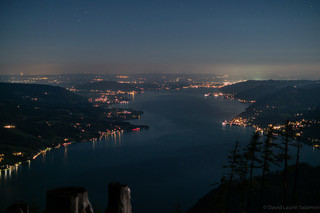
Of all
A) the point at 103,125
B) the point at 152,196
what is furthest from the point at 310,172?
the point at 103,125

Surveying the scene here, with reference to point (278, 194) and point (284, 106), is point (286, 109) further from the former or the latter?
point (278, 194)

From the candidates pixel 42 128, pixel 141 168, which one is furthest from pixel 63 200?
pixel 42 128

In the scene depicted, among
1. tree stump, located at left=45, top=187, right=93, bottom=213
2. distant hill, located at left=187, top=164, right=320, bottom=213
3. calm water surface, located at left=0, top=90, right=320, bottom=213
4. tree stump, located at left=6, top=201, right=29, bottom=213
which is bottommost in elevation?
calm water surface, located at left=0, top=90, right=320, bottom=213

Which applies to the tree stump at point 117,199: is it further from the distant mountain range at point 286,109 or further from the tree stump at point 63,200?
the distant mountain range at point 286,109

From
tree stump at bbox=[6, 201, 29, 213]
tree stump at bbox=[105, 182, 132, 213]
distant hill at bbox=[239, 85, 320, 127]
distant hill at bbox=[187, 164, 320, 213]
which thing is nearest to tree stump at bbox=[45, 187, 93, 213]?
tree stump at bbox=[105, 182, 132, 213]

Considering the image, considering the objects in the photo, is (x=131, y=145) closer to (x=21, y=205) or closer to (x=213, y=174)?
(x=213, y=174)

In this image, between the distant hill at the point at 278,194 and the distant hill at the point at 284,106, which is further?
the distant hill at the point at 284,106

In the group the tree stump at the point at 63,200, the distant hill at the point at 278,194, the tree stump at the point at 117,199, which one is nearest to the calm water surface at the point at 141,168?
the distant hill at the point at 278,194

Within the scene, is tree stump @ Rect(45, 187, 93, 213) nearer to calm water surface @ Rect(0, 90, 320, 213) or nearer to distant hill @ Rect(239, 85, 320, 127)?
calm water surface @ Rect(0, 90, 320, 213)

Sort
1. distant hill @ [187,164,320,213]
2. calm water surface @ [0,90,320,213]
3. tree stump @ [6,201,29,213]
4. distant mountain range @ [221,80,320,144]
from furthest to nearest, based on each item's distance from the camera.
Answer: distant mountain range @ [221,80,320,144]
calm water surface @ [0,90,320,213]
distant hill @ [187,164,320,213]
tree stump @ [6,201,29,213]
